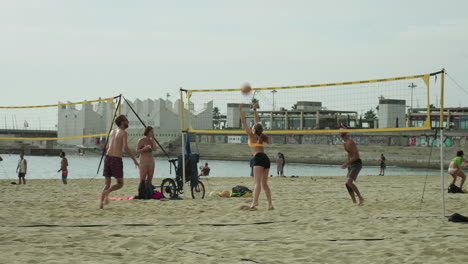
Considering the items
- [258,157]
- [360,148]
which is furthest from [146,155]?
[360,148]

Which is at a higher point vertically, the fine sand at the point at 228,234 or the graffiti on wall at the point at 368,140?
the graffiti on wall at the point at 368,140

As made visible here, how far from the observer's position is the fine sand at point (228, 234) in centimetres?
531

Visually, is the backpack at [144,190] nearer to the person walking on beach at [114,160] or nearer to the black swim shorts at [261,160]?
the person walking on beach at [114,160]

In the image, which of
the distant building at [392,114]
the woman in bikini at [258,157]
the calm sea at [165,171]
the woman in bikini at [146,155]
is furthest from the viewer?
the calm sea at [165,171]

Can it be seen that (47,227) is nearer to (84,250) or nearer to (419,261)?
(84,250)

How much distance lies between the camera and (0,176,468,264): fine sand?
209 inches

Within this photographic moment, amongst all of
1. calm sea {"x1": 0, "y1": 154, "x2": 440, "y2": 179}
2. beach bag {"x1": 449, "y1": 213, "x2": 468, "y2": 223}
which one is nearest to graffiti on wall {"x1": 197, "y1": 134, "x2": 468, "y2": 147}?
calm sea {"x1": 0, "y1": 154, "x2": 440, "y2": 179}

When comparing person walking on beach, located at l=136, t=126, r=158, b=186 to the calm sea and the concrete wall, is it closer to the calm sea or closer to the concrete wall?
the calm sea

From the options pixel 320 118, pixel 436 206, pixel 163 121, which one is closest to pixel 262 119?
pixel 320 118

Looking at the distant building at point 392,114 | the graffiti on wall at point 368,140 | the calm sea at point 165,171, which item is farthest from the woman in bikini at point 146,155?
the graffiti on wall at point 368,140

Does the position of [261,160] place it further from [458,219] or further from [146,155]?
[458,219]

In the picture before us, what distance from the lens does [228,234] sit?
21.7 feet

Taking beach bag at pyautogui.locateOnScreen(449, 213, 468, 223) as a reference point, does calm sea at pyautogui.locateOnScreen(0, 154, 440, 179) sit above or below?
below

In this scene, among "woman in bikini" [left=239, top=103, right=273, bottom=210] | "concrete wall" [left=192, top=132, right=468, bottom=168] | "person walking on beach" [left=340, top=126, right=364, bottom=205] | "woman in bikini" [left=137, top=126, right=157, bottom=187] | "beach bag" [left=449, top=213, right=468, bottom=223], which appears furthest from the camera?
"concrete wall" [left=192, top=132, right=468, bottom=168]
